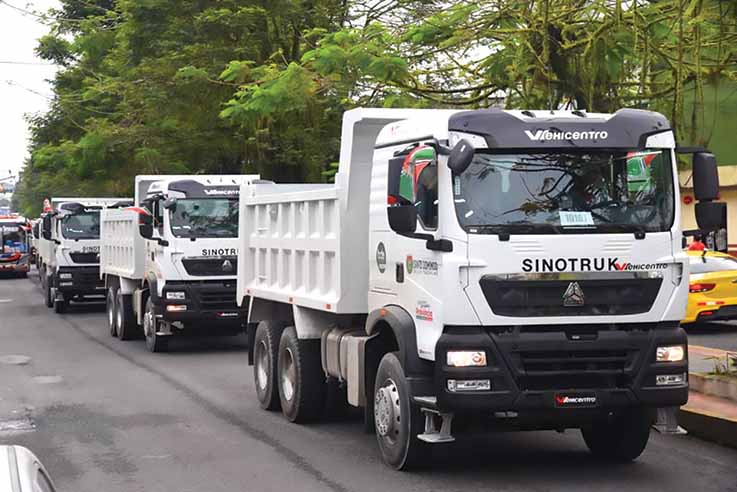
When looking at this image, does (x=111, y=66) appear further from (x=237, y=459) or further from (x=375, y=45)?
(x=237, y=459)

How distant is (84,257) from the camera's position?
2998cm

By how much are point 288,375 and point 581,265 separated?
4.48 m

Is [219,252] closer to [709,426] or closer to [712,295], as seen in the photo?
[712,295]

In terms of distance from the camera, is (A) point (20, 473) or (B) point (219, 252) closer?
(A) point (20, 473)

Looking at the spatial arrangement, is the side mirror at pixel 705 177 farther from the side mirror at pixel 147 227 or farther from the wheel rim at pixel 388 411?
the side mirror at pixel 147 227

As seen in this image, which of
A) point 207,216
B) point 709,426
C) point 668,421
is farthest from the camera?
point 207,216

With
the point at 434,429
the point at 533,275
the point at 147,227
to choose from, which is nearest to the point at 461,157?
the point at 533,275

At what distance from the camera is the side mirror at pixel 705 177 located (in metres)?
8.84

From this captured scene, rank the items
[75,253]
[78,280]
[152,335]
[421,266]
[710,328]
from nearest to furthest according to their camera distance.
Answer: [421,266], [152,335], [710,328], [78,280], [75,253]

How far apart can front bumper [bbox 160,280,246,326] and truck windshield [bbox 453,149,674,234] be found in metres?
10.6

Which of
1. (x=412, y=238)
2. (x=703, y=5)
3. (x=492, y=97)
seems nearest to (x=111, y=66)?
(x=492, y=97)

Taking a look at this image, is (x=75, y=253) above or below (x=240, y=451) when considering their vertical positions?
above

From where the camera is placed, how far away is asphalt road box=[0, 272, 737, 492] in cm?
909

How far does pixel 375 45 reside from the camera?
58.5ft
